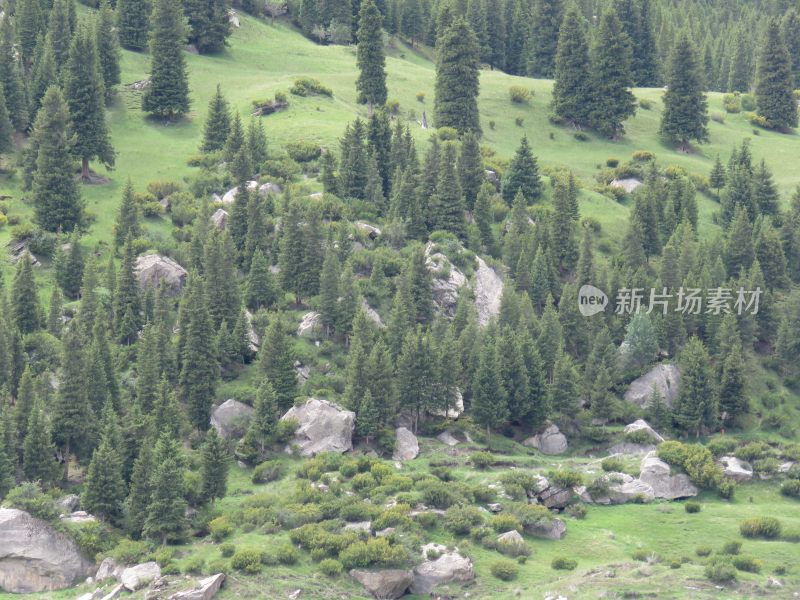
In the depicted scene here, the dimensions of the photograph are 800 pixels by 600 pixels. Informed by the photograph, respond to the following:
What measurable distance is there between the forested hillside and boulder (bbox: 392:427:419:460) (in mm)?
235

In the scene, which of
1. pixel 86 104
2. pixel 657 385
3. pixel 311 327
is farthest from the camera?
pixel 86 104

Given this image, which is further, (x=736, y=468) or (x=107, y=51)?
(x=107, y=51)

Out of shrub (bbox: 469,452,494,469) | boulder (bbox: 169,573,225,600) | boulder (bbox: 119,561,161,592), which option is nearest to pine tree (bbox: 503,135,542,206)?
shrub (bbox: 469,452,494,469)

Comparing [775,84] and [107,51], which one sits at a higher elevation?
[107,51]

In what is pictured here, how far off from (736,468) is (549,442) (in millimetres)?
14570

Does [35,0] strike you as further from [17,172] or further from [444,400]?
[444,400]

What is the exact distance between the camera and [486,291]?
13350cm

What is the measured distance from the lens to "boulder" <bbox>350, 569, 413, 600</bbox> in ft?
284

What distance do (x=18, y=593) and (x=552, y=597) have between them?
30750 mm

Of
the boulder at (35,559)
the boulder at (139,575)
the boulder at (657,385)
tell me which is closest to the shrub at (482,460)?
the boulder at (657,385)

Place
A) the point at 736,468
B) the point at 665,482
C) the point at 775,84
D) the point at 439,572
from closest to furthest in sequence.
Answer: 1. the point at 439,572
2. the point at 665,482
3. the point at 736,468
4. the point at 775,84

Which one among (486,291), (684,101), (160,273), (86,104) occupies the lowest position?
(486,291)

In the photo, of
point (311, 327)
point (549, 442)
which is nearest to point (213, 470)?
point (311, 327)

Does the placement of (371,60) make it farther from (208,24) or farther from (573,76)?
(208,24)
